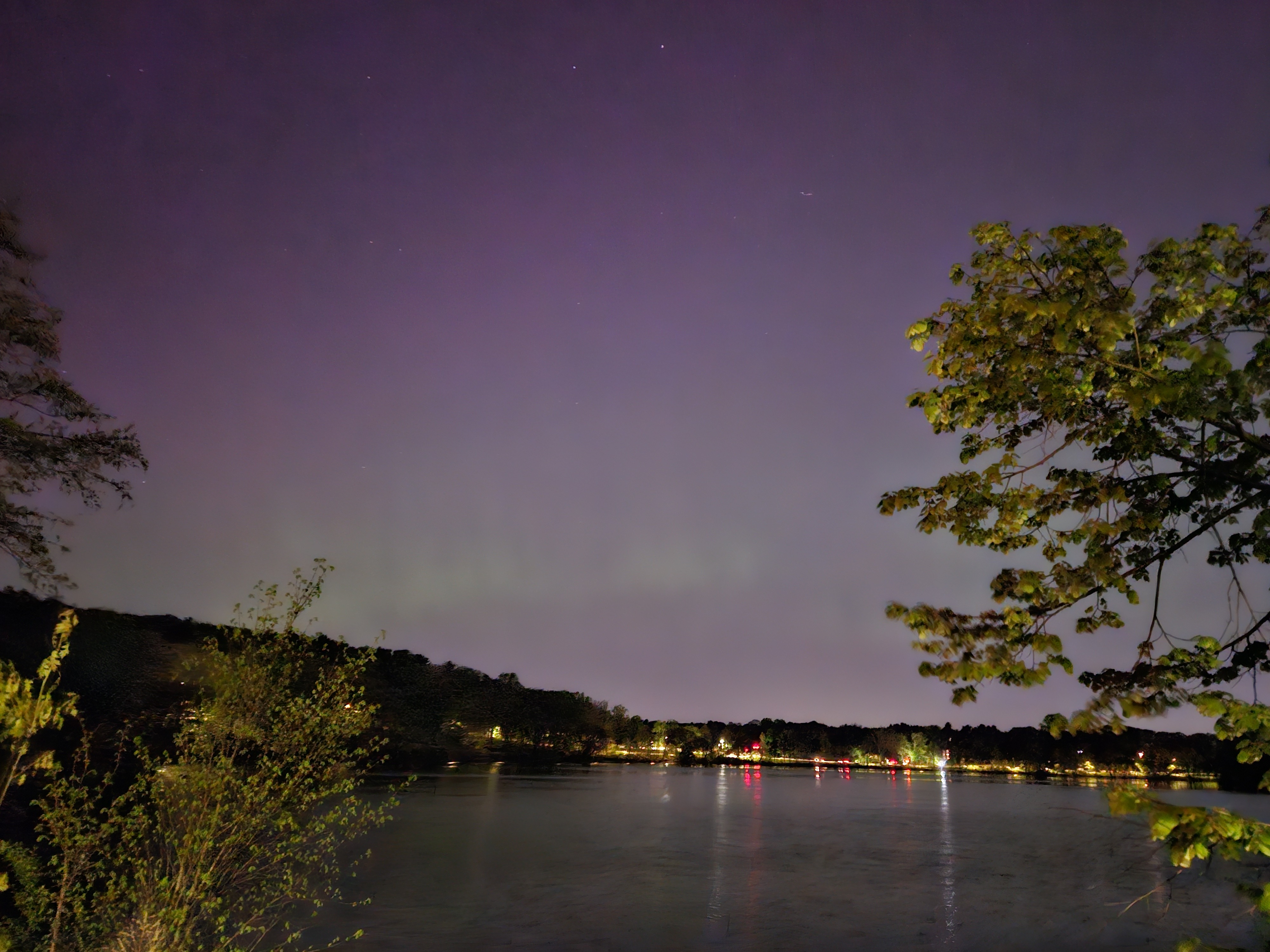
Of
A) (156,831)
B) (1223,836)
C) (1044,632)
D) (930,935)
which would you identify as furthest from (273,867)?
(930,935)

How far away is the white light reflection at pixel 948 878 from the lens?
2273 centimetres

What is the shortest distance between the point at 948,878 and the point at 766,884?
30.3ft

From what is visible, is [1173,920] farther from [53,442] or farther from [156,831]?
[53,442]

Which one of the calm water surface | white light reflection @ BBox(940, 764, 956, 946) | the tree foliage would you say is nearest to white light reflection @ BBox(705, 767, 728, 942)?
the calm water surface

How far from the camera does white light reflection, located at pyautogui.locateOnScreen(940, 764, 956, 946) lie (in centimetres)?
2273

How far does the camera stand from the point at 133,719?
10.4 metres

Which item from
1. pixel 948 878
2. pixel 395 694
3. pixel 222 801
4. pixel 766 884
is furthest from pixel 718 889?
pixel 395 694

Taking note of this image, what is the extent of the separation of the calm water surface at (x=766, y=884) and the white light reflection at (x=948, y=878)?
132mm

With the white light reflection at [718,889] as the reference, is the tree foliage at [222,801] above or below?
above

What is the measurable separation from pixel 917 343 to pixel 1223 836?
12.8 ft

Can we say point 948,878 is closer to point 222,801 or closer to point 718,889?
point 718,889

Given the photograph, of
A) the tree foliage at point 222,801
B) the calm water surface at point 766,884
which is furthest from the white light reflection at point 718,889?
the tree foliage at point 222,801

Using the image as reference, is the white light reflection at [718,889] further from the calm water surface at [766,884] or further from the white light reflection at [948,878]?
the white light reflection at [948,878]

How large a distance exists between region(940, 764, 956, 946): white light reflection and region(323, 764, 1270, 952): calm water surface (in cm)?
13
